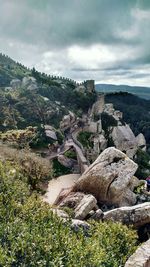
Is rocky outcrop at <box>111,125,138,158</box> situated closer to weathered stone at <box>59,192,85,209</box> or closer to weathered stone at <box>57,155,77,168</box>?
weathered stone at <box>57,155,77,168</box>

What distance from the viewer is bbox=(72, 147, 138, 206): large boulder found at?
2702 cm

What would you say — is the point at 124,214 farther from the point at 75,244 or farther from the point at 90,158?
the point at 90,158

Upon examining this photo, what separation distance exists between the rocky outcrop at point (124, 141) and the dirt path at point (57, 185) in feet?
71.7

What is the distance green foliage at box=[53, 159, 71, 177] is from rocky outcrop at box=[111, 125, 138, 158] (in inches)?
711

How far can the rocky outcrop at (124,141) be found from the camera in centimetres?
6494

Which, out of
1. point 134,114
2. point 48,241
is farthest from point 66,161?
point 134,114

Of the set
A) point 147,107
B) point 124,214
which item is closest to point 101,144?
point 124,214

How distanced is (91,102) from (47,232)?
76.0m

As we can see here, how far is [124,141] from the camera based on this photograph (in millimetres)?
67125

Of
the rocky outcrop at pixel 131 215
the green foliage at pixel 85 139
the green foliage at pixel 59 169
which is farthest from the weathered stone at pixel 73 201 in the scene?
the green foliage at pixel 85 139

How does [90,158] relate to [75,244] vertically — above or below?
below

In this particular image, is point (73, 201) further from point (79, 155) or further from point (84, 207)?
point (79, 155)

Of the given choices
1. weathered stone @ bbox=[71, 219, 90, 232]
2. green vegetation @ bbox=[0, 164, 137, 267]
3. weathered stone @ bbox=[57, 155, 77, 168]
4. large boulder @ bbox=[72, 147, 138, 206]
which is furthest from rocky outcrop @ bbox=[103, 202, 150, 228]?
weathered stone @ bbox=[57, 155, 77, 168]

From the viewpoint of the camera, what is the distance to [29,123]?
218ft
